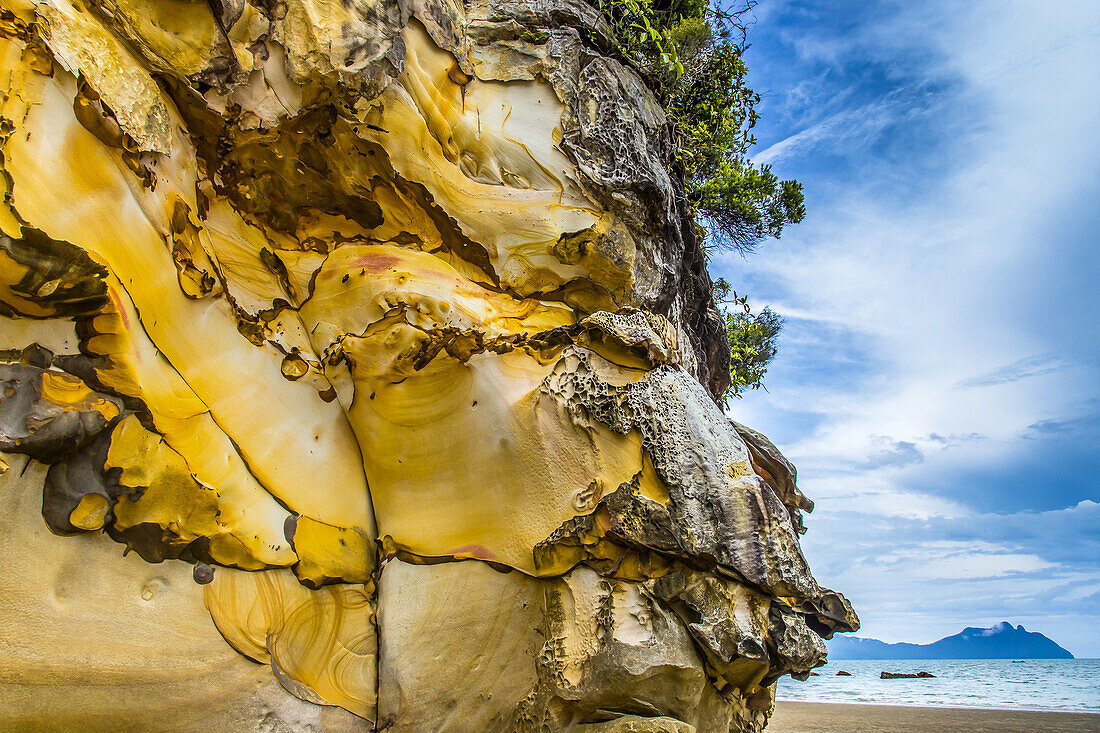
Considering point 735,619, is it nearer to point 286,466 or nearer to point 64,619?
point 286,466

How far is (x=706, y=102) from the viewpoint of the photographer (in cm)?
548

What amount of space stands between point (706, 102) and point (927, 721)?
35.6 ft

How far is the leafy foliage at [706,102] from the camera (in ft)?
16.0

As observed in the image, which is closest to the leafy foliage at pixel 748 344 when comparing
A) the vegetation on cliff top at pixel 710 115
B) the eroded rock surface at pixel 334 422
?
the vegetation on cliff top at pixel 710 115

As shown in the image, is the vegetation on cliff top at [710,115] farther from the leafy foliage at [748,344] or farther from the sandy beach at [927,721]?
the sandy beach at [927,721]

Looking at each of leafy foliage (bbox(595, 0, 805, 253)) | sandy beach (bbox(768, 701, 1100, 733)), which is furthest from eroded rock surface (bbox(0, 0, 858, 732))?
sandy beach (bbox(768, 701, 1100, 733))

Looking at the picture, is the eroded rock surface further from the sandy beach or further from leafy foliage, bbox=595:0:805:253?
the sandy beach

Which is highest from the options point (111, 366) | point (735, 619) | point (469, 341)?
point (469, 341)

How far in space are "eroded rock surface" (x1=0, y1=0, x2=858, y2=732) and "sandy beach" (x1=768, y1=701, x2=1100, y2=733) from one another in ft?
28.6

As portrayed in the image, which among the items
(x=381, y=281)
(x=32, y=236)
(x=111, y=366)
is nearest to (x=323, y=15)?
(x=381, y=281)

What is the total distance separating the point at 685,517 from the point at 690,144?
3693 millimetres

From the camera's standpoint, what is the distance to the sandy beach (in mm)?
9383

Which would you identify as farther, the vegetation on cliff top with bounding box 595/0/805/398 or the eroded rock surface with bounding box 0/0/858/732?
the vegetation on cliff top with bounding box 595/0/805/398

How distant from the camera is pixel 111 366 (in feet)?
7.70
